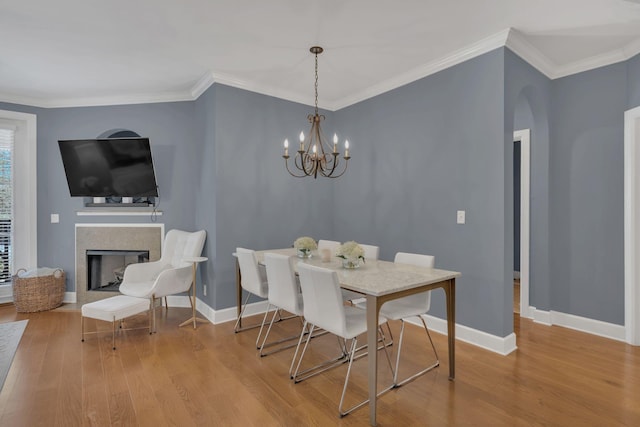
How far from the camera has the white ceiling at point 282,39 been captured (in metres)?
2.49

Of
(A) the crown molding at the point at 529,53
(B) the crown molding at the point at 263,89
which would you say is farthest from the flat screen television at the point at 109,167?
(A) the crown molding at the point at 529,53

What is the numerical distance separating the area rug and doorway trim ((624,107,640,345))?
435cm

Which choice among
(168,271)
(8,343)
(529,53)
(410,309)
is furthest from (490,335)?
(8,343)

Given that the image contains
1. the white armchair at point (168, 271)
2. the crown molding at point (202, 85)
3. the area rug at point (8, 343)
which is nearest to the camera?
the area rug at point (8, 343)

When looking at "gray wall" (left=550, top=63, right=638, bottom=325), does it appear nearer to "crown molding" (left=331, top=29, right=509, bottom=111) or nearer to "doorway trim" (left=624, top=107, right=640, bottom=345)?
"doorway trim" (left=624, top=107, right=640, bottom=345)

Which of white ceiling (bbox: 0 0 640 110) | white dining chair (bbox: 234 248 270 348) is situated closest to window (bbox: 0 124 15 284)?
white ceiling (bbox: 0 0 640 110)

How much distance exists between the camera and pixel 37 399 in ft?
7.30

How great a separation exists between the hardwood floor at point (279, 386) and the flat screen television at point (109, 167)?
5.85ft

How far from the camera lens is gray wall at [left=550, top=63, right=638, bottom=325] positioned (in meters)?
3.22

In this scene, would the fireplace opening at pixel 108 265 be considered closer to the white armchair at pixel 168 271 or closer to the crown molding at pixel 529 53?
the white armchair at pixel 168 271

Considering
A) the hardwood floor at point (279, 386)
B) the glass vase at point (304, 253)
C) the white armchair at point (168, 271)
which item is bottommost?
the hardwood floor at point (279, 386)

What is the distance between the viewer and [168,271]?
3449mm

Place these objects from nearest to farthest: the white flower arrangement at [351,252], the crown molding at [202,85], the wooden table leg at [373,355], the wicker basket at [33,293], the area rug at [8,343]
Result: the area rug at [8,343], the wooden table leg at [373,355], the white flower arrangement at [351,252], the crown molding at [202,85], the wicker basket at [33,293]

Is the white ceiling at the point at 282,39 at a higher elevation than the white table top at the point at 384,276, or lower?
higher
